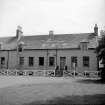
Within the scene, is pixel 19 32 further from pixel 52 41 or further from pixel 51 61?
pixel 51 61

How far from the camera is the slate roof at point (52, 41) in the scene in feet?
104

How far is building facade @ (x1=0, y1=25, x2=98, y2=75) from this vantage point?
30.0 metres

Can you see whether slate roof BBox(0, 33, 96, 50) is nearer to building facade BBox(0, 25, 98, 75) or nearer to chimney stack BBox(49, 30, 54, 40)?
building facade BBox(0, 25, 98, 75)

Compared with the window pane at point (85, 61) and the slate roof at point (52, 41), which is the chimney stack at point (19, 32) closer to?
the slate roof at point (52, 41)

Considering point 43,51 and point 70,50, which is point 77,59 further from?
point 43,51

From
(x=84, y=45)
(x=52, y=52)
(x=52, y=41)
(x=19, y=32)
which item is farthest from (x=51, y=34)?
(x=84, y=45)

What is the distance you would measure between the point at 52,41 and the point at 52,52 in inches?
128

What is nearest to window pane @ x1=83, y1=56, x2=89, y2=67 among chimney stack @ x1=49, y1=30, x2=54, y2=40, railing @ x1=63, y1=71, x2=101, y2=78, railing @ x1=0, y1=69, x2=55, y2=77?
railing @ x1=63, y1=71, x2=101, y2=78

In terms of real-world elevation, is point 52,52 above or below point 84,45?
below

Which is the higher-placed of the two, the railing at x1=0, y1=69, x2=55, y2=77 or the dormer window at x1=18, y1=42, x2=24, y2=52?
the dormer window at x1=18, y1=42, x2=24, y2=52

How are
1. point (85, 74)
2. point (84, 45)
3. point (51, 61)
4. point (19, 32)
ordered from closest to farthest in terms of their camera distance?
1. point (85, 74)
2. point (84, 45)
3. point (51, 61)
4. point (19, 32)

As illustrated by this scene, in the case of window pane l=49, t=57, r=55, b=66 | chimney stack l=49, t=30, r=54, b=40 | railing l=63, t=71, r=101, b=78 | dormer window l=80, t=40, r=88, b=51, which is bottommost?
railing l=63, t=71, r=101, b=78

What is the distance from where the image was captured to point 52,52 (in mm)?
31484

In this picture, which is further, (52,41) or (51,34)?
(51,34)
